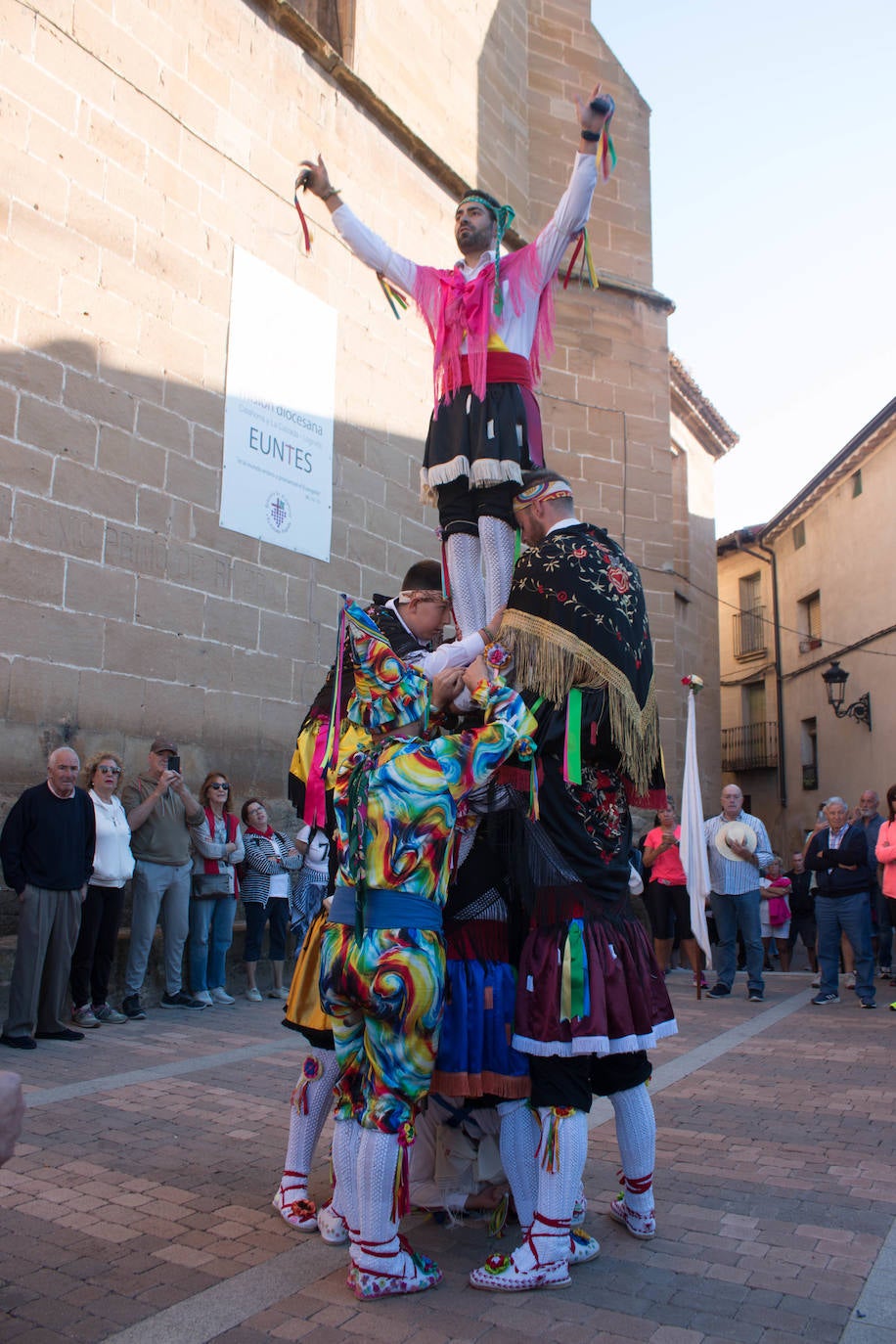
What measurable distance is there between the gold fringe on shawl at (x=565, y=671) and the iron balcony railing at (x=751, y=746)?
25.3 metres

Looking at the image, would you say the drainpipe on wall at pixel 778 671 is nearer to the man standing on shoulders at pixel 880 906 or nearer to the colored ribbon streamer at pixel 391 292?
the man standing on shoulders at pixel 880 906

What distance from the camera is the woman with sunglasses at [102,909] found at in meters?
7.18

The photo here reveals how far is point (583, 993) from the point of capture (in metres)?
3.13

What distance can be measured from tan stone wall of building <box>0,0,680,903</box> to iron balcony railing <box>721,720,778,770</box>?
59.7 feet

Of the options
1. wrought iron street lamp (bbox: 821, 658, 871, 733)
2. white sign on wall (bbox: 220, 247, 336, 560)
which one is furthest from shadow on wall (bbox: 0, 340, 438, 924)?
wrought iron street lamp (bbox: 821, 658, 871, 733)

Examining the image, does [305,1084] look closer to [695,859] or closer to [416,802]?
[416,802]

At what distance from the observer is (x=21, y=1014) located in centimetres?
643

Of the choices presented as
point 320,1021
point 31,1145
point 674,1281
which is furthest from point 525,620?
point 31,1145

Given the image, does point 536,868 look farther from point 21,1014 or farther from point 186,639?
point 186,639

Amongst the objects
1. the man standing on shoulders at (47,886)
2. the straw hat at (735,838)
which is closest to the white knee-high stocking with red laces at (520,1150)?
the man standing on shoulders at (47,886)

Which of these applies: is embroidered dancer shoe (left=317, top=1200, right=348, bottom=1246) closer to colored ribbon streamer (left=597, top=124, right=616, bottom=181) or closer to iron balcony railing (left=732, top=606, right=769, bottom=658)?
colored ribbon streamer (left=597, top=124, right=616, bottom=181)

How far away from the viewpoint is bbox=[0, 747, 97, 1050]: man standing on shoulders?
6523 mm

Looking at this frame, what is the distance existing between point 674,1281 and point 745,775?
26.7 m

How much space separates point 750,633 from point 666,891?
65.1ft
